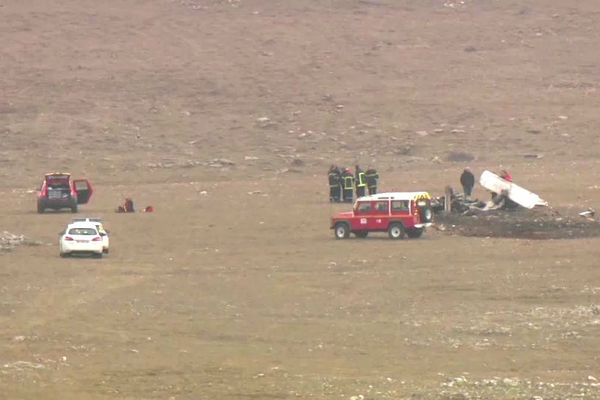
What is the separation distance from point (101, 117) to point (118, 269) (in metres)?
38.2

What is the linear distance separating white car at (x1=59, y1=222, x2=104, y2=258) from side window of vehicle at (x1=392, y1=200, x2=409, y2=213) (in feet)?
26.3

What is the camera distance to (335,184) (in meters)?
53.1

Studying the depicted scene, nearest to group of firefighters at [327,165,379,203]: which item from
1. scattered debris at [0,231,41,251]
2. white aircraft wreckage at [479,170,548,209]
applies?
white aircraft wreckage at [479,170,548,209]

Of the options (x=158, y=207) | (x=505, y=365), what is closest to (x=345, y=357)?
(x=505, y=365)

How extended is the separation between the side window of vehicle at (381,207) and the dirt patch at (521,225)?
2.39 m

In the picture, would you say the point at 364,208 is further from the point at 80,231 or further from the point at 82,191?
the point at 82,191

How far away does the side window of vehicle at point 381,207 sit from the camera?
42.9m

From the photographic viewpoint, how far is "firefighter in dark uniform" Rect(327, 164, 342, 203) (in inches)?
2069

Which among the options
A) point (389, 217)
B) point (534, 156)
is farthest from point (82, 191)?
point (534, 156)

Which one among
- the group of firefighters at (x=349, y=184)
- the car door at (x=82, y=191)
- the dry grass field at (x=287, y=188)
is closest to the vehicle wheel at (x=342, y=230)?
the dry grass field at (x=287, y=188)

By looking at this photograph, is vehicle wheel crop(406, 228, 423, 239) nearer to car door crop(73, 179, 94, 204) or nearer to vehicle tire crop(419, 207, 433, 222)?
vehicle tire crop(419, 207, 433, 222)

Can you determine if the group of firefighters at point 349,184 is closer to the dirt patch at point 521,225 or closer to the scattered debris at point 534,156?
the dirt patch at point 521,225

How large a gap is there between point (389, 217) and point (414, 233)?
881 millimetres

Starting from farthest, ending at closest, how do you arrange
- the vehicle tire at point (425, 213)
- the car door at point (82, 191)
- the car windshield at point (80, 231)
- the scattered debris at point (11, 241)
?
the car door at point (82, 191) → the vehicle tire at point (425, 213) → the scattered debris at point (11, 241) → the car windshield at point (80, 231)
